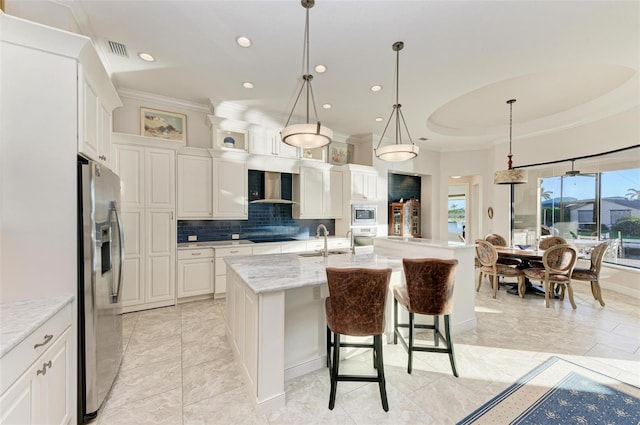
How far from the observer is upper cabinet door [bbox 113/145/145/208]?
3.48 m

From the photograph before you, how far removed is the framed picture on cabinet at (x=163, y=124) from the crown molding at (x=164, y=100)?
151mm

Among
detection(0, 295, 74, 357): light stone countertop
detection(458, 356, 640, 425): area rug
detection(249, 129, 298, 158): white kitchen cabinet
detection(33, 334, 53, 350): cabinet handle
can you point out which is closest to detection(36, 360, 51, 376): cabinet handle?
detection(33, 334, 53, 350): cabinet handle

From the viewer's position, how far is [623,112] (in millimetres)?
4324

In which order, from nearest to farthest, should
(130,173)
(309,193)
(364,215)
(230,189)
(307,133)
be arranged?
(307,133) < (130,173) < (230,189) < (309,193) < (364,215)

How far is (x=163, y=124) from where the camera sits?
163 inches

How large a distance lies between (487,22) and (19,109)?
3774 millimetres

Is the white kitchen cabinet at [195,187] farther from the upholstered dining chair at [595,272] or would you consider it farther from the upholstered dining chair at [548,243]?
the upholstered dining chair at [595,272]

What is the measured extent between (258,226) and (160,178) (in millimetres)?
1839

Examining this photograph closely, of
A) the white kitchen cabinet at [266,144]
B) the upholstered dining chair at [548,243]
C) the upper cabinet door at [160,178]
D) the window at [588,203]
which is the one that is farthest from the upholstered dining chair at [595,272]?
the upper cabinet door at [160,178]

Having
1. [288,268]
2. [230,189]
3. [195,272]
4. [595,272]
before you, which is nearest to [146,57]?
[230,189]

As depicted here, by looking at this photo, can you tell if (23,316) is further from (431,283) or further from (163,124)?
(163,124)

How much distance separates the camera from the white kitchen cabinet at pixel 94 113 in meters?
1.69

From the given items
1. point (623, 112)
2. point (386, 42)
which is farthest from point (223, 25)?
point (623, 112)

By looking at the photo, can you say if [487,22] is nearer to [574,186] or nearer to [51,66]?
[51,66]
